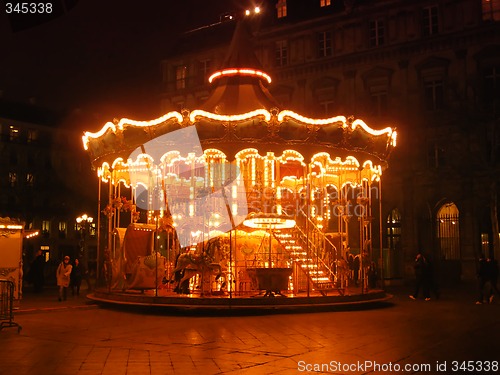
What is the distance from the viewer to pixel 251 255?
1961cm

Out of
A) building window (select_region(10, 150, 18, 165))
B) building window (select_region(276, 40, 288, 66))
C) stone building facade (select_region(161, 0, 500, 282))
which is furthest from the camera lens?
building window (select_region(10, 150, 18, 165))

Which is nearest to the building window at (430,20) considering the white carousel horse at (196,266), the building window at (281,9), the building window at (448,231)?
the building window at (281,9)

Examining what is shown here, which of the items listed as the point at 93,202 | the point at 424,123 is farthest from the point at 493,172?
the point at 93,202

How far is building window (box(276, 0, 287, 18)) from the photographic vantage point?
44.9 meters

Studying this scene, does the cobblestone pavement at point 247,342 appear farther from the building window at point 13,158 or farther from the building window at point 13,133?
the building window at point 13,133

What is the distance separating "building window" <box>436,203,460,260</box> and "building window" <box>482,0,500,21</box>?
11.0 m

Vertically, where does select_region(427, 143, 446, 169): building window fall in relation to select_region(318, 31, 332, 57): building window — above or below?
below

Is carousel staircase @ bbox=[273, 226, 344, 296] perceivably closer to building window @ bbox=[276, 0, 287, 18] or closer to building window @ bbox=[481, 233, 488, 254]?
building window @ bbox=[481, 233, 488, 254]

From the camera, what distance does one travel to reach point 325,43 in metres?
42.6

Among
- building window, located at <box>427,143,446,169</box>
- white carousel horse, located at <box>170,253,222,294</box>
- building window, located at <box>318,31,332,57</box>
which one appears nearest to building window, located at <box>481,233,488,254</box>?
building window, located at <box>427,143,446,169</box>

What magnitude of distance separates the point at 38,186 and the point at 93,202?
4.32m

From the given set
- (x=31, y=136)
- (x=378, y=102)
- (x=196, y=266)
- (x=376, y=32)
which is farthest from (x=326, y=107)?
(x=31, y=136)

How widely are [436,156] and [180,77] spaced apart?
67.1ft

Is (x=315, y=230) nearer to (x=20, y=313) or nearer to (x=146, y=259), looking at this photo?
(x=146, y=259)
